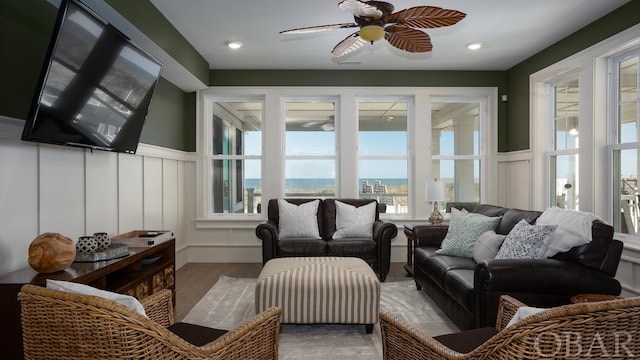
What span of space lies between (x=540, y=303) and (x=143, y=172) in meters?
3.72

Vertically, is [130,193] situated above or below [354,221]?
above

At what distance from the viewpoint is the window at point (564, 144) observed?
3.99 metres

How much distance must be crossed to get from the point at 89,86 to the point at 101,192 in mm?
1137

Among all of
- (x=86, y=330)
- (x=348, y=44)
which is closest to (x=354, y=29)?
(x=348, y=44)

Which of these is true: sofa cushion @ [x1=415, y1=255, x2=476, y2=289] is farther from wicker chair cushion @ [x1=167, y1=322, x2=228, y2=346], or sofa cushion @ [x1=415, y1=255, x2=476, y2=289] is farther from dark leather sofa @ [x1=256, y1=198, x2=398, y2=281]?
wicker chair cushion @ [x1=167, y1=322, x2=228, y2=346]

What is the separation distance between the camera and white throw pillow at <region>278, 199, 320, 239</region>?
13.9 ft

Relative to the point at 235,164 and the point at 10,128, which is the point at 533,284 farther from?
the point at 235,164

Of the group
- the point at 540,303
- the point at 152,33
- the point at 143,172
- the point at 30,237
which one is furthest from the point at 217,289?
the point at 540,303

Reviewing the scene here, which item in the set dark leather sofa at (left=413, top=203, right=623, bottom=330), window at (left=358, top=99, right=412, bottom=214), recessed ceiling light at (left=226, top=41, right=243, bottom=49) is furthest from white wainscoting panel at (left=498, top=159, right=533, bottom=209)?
recessed ceiling light at (left=226, top=41, right=243, bottom=49)

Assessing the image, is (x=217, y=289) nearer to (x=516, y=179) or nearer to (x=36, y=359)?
(x=36, y=359)

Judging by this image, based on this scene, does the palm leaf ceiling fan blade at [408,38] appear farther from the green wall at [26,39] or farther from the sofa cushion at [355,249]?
the sofa cushion at [355,249]

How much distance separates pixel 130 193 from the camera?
11.7 ft

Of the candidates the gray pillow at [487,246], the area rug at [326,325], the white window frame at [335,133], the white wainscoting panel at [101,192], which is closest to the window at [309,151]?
the white window frame at [335,133]

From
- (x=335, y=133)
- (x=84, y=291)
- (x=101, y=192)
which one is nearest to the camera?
(x=84, y=291)
